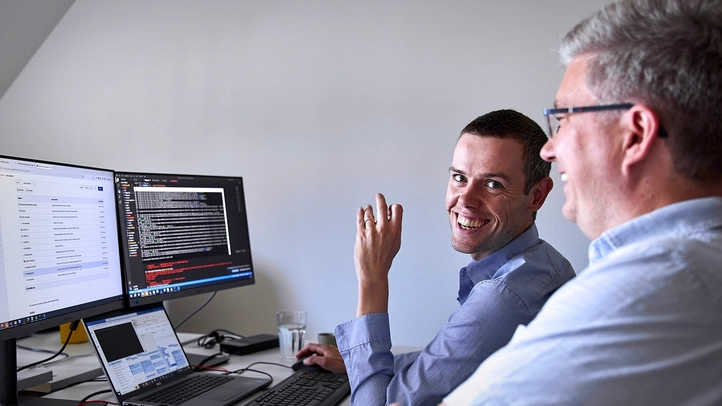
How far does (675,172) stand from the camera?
2.37 ft

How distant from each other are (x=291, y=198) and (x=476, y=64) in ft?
3.36

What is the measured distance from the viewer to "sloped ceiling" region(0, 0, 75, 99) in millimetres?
2971

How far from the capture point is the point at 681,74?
2.33ft

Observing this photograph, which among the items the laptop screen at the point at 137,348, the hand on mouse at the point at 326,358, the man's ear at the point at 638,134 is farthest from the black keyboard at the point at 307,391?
the man's ear at the point at 638,134

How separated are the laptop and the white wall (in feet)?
3.77

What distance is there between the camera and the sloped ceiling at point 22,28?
297 cm

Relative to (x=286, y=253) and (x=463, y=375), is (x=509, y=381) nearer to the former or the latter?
(x=463, y=375)

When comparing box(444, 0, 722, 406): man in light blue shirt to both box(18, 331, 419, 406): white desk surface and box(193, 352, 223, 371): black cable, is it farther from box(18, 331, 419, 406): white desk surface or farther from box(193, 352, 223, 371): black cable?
box(193, 352, 223, 371): black cable

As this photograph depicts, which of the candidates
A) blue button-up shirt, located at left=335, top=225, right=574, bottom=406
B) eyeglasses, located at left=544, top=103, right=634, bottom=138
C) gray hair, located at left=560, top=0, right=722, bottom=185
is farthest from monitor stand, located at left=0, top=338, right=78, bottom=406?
gray hair, located at left=560, top=0, right=722, bottom=185

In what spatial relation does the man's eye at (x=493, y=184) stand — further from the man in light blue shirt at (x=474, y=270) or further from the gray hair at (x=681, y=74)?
the gray hair at (x=681, y=74)

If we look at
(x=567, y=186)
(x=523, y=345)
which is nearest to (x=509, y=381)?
(x=523, y=345)

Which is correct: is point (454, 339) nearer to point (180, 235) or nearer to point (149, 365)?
point (149, 365)

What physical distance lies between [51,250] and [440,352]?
89 cm

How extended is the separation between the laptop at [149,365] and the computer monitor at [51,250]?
54 millimetres
